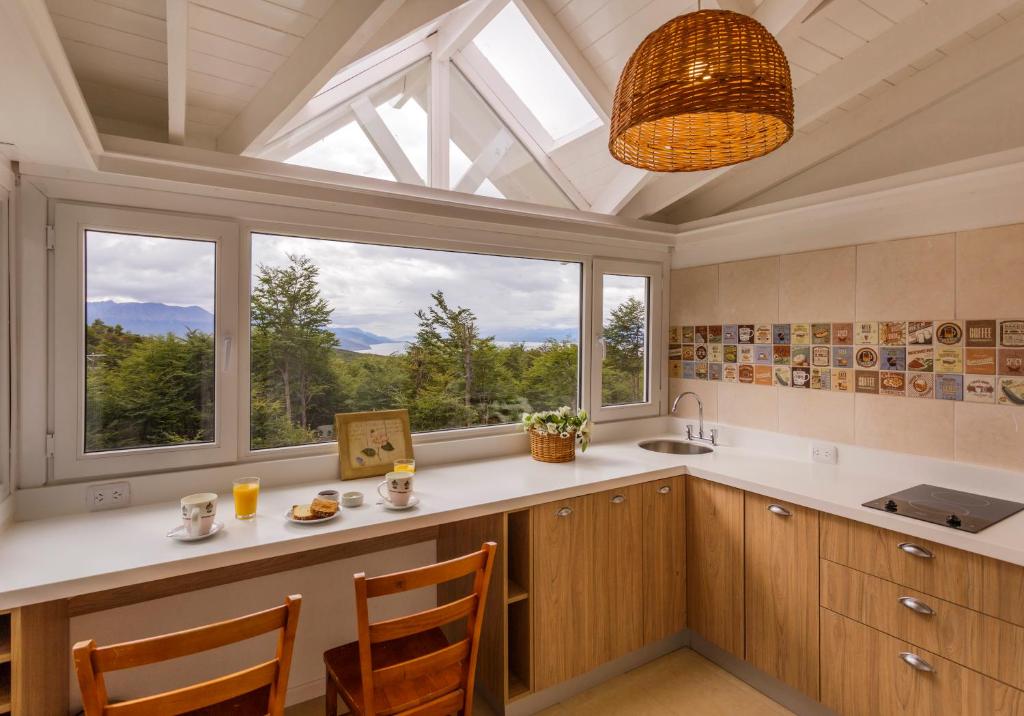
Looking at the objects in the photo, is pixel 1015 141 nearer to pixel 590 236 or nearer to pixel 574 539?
pixel 590 236

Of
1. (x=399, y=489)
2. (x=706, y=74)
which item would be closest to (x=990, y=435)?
(x=706, y=74)

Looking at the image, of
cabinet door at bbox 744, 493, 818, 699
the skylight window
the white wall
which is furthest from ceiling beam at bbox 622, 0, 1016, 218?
the white wall

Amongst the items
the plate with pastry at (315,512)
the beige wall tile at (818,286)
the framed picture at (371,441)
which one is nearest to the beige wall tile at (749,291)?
the beige wall tile at (818,286)

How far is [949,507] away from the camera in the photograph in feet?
6.03

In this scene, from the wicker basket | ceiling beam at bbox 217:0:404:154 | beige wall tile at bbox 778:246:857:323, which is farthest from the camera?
the wicker basket

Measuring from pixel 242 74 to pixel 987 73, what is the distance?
2.78 meters

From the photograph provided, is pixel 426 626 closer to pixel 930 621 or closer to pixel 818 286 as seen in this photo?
pixel 930 621

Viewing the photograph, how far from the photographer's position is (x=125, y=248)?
1.93 m

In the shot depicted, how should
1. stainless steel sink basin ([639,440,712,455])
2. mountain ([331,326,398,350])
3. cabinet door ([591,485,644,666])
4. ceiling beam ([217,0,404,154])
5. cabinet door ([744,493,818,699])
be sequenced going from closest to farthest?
ceiling beam ([217,0,404,154])
cabinet door ([744,493,818,699])
cabinet door ([591,485,644,666])
mountain ([331,326,398,350])
stainless steel sink basin ([639,440,712,455])

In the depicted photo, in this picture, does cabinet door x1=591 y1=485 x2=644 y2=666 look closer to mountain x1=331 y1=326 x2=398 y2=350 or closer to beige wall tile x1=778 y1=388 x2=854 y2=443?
beige wall tile x1=778 y1=388 x2=854 y2=443

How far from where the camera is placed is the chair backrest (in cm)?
138

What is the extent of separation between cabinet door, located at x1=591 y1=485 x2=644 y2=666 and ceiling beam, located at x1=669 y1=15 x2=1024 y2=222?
1.74 m

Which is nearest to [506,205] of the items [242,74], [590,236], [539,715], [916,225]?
Result: [590,236]

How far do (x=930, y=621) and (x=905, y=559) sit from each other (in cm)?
19
